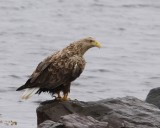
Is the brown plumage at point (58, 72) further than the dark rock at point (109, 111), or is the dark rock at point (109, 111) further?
the brown plumage at point (58, 72)

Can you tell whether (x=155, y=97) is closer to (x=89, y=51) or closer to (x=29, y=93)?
(x=29, y=93)

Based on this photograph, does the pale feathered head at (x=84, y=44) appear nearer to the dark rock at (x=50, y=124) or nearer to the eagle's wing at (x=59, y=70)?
the eagle's wing at (x=59, y=70)

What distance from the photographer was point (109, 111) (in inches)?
532

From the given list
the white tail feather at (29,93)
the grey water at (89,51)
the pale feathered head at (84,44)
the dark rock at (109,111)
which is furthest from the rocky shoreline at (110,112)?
the grey water at (89,51)

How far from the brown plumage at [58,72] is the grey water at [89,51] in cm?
324

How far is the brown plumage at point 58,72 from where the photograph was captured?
14.0 metres

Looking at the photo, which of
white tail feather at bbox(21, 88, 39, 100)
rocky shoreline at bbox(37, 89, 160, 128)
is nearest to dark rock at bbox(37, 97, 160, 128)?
rocky shoreline at bbox(37, 89, 160, 128)

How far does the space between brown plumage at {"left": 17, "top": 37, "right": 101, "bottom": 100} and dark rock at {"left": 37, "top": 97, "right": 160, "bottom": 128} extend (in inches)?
12.2

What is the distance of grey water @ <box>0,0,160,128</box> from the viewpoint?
2379cm

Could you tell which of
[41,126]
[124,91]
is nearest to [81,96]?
[124,91]

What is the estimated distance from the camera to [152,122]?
13.3m

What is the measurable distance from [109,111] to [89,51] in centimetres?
1855

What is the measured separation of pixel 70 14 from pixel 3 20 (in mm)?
3433

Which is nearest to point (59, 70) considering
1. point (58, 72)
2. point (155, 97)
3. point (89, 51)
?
point (58, 72)
